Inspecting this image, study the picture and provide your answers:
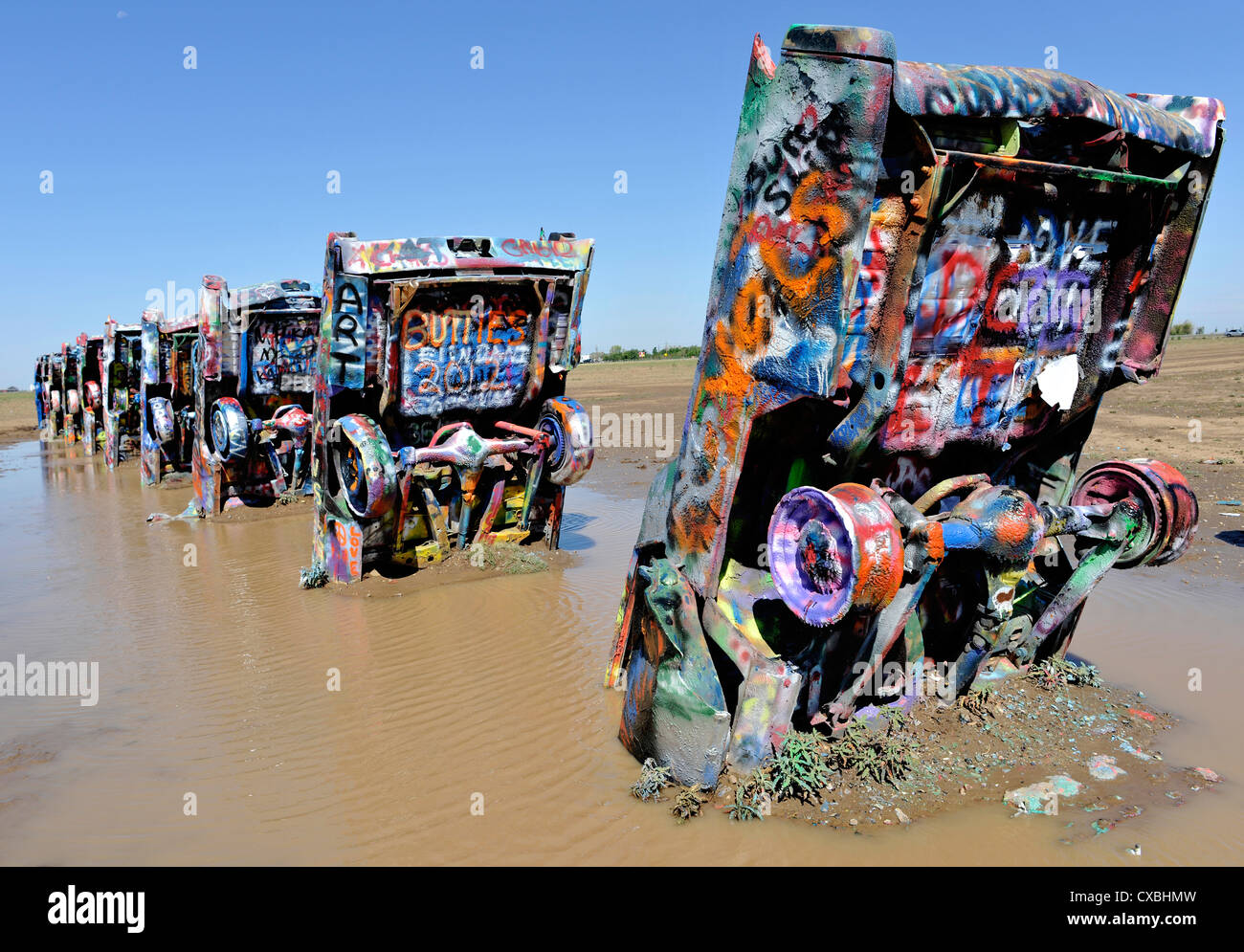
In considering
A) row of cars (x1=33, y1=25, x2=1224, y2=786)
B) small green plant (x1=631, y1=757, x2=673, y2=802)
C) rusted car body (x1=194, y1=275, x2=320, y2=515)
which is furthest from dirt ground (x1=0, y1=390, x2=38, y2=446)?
row of cars (x1=33, y1=25, x2=1224, y2=786)

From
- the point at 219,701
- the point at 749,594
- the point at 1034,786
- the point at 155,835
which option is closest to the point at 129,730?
the point at 219,701

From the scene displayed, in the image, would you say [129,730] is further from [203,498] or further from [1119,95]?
[203,498]

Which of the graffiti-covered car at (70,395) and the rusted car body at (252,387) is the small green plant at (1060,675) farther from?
the graffiti-covered car at (70,395)

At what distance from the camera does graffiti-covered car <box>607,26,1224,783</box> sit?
3.37 m

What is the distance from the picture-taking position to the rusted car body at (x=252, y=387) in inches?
427

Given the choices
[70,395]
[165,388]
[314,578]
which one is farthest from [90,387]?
[314,578]

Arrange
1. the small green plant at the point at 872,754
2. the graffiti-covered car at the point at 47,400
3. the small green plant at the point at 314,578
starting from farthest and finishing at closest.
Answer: the graffiti-covered car at the point at 47,400 → the small green plant at the point at 314,578 → the small green plant at the point at 872,754

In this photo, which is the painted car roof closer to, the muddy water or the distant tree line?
the muddy water

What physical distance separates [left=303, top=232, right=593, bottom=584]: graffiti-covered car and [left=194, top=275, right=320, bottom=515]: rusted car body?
148 inches

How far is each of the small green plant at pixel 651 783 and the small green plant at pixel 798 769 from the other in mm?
479

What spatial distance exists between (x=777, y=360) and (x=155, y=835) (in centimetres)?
335

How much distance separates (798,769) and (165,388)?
1324 cm

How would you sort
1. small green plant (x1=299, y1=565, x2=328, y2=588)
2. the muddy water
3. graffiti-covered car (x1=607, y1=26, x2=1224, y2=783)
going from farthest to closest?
small green plant (x1=299, y1=565, x2=328, y2=588) → the muddy water → graffiti-covered car (x1=607, y1=26, x2=1224, y2=783)

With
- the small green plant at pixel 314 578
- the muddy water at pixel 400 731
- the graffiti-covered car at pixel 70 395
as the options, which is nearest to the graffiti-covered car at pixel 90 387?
the graffiti-covered car at pixel 70 395
